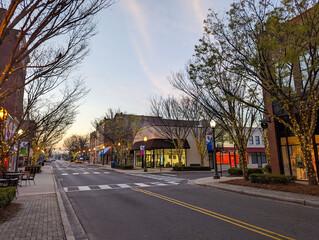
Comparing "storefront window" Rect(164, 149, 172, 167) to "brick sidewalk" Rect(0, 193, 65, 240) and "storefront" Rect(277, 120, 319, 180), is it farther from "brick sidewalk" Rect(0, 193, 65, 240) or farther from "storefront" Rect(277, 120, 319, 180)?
"brick sidewalk" Rect(0, 193, 65, 240)

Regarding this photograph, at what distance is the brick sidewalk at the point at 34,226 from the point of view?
496 centimetres

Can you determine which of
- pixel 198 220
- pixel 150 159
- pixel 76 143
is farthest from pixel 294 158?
pixel 76 143

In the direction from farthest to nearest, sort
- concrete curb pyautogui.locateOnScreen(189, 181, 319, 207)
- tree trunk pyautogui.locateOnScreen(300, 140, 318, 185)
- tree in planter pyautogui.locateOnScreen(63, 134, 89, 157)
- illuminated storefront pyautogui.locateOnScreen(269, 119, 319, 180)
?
1. tree in planter pyautogui.locateOnScreen(63, 134, 89, 157)
2. illuminated storefront pyautogui.locateOnScreen(269, 119, 319, 180)
3. tree trunk pyautogui.locateOnScreen(300, 140, 318, 185)
4. concrete curb pyautogui.locateOnScreen(189, 181, 319, 207)

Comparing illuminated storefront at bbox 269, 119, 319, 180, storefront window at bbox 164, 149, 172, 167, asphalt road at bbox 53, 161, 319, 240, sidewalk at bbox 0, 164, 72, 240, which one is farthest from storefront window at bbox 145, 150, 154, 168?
sidewalk at bbox 0, 164, 72, 240

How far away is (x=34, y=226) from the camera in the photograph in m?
5.70

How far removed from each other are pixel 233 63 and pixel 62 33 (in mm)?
9064

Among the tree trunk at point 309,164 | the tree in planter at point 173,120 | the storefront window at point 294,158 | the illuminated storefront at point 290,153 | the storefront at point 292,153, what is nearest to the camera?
the tree trunk at point 309,164

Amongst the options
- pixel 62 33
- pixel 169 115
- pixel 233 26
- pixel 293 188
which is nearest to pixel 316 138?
pixel 293 188

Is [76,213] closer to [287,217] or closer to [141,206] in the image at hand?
[141,206]

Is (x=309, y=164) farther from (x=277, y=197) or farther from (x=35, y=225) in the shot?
(x=35, y=225)

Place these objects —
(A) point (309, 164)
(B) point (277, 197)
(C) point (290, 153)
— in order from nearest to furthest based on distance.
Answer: (B) point (277, 197)
(A) point (309, 164)
(C) point (290, 153)

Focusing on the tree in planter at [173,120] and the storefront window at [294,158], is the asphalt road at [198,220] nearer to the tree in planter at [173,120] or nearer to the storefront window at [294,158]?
the storefront window at [294,158]

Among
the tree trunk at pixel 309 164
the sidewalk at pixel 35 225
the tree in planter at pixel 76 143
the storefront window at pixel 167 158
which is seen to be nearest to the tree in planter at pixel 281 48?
the tree trunk at pixel 309 164

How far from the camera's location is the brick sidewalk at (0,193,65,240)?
195 inches
